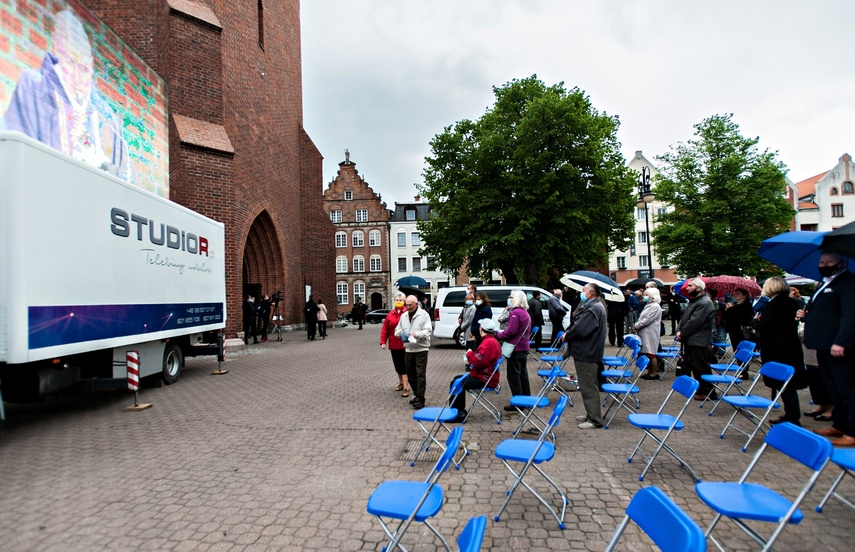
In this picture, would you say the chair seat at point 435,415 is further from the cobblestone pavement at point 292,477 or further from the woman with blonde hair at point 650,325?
the woman with blonde hair at point 650,325

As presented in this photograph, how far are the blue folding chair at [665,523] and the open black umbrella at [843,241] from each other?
328cm

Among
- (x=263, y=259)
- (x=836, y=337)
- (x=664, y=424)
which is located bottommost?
(x=664, y=424)

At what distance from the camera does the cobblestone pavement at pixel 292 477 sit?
11.3 feet

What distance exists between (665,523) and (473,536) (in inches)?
32.9

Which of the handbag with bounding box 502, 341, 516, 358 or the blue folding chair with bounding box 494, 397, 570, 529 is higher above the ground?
the handbag with bounding box 502, 341, 516, 358

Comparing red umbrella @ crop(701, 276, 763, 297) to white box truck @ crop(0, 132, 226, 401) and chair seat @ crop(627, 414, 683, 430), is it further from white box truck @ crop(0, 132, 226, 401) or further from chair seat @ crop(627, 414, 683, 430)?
white box truck @ crop(0, 132, 226, 401)

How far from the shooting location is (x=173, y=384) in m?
9.86

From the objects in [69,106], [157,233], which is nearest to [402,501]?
[157,233]

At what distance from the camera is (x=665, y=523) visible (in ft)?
7.00

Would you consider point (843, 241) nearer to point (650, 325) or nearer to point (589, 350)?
point (589, 350)

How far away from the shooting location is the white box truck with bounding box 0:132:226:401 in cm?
549

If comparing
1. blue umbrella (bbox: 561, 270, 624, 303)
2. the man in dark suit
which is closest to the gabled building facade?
blue umbrella (bbox: 561, 270, 624, 303)

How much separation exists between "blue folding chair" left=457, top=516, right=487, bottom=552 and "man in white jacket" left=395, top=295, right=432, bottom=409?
482 cm

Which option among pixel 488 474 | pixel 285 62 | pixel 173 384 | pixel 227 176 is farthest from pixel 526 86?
pixel 488 474
